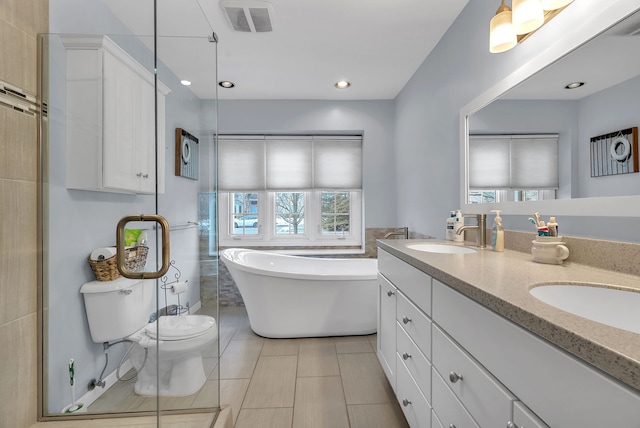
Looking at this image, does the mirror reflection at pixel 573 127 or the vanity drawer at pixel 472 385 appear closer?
the vanity drawer at pixel 472 385

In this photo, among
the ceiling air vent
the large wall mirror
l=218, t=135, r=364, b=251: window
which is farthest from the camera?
l=218, t=135, r=364, b=251: window

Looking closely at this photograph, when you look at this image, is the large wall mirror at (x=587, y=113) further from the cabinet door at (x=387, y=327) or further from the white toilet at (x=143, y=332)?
the white toilet at (x=143, y=332)

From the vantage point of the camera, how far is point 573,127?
1.31 meters

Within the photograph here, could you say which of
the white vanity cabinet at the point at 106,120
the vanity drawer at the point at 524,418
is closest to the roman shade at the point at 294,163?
the white vanity cabinet at the point at 106,120

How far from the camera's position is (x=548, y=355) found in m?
0.62

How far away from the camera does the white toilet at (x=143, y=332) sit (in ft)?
4.37

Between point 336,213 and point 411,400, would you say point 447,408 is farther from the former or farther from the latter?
point 336,213

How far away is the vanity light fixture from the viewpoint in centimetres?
135

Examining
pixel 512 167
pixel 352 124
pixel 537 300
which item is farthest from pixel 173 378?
pixel 352 124

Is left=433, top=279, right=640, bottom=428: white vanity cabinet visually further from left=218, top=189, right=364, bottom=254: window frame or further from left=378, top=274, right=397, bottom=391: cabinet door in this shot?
left=218, top=189, right=364, bottom=254: window frame

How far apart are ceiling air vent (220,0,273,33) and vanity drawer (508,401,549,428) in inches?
91.5

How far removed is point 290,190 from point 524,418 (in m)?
3.47

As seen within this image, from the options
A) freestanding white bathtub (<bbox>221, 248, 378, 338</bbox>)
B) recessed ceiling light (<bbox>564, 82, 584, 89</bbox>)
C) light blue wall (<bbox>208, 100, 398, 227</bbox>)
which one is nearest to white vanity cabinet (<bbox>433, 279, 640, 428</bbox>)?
recessed ceiling light (<bbox>564, 82, 584, 89</bbox>)

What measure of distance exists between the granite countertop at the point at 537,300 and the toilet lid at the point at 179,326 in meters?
1.09
